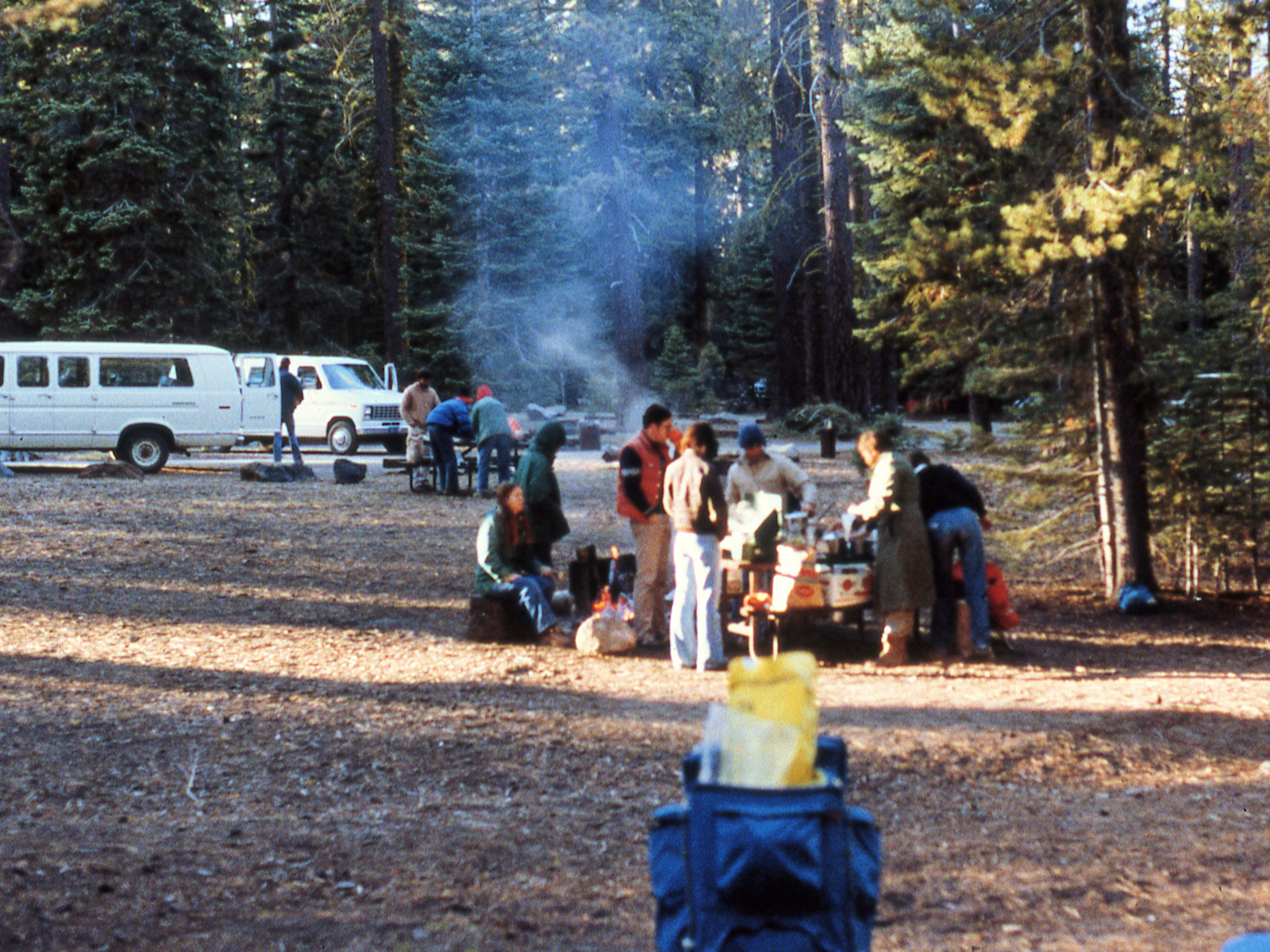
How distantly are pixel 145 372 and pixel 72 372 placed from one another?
1.07 metres

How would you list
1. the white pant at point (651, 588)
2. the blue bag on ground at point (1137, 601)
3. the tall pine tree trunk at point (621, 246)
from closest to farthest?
the white pant at point (651, 588), the blue bag on ground at point (1137, 601), the tall pine tree trunk at point (621, 246)

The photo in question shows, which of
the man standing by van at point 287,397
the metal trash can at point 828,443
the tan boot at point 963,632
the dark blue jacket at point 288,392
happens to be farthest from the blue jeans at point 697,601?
the dark blue jacket at point 288,392

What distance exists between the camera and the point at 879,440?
912 centimetres

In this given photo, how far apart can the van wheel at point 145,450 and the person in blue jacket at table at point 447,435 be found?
5.39 metres

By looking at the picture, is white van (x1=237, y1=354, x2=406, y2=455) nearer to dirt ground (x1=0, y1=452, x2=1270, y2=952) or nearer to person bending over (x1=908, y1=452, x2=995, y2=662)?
dirt ground (x1=0, y1=452, x2=1270, y2=952)

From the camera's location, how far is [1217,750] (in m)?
7.24

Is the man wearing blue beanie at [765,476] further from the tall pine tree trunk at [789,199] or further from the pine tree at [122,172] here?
the pine tree at [122,172]

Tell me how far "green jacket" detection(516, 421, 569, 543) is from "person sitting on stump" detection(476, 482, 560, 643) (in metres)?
0.27

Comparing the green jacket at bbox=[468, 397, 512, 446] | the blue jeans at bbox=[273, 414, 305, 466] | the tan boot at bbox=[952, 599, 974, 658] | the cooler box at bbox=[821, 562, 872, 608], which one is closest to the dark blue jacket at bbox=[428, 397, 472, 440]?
the green jacket at bbox=[468, 397, 512, 446]

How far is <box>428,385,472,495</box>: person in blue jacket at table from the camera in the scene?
18141 millimetres

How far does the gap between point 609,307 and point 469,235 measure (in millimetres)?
5220

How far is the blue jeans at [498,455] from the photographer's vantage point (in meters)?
18.0

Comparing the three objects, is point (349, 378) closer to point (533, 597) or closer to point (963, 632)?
point (533, 597)

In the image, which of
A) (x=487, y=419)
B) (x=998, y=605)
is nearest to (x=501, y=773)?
(x=998, y=605)
